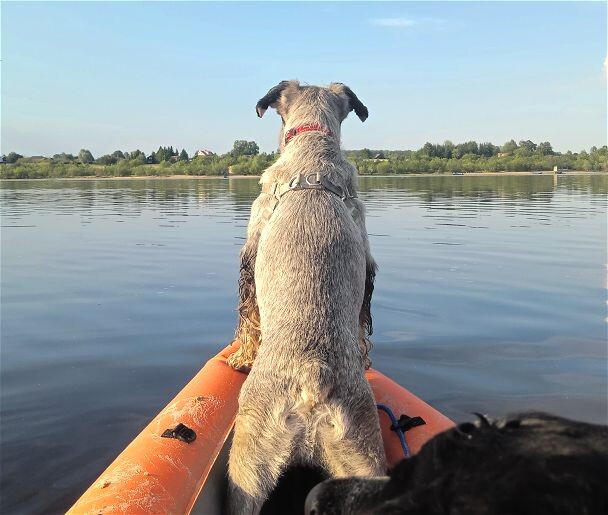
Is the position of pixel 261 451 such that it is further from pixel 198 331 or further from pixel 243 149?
pixel 243 149

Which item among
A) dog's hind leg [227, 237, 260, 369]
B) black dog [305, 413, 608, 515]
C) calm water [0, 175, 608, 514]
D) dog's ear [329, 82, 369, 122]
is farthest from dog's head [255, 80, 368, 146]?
black dog [305, 413, 608, 515]

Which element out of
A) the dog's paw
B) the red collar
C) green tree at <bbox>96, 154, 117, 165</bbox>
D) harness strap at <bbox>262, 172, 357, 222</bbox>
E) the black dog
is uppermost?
green tree at <bbox>96, 154, 117, 165</bbox>

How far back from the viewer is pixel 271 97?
5781 millimetres

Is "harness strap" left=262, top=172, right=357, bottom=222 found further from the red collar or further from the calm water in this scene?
the calm water

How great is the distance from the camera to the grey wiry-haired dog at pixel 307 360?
3.11 meters

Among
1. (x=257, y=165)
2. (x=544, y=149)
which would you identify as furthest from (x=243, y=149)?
(x=544, y=149)

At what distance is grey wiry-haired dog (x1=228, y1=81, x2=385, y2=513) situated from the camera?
10.2 feet

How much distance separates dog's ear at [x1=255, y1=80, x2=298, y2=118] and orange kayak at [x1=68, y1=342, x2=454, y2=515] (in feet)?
8.68

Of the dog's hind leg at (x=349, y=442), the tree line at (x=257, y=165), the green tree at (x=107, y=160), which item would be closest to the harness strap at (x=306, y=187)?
the dog's hind leg at (x=349, y=442)

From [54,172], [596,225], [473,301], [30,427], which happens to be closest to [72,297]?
[30,427]

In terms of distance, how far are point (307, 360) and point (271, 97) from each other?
3.46m

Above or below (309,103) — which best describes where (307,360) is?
below

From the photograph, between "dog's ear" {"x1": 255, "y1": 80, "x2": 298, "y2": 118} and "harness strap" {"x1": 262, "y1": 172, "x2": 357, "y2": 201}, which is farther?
"dog's ear" {"x1": 255, "y1": 80, "x2": 298, "y2": 118}

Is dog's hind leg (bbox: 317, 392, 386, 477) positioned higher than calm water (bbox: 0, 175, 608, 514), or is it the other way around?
dog's hind leg (bbox: 317, 392, 386, 477)
